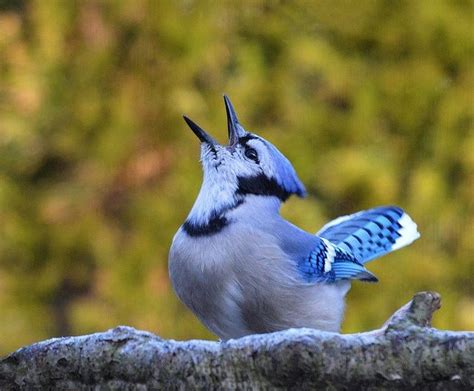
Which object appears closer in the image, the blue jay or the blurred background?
the blue jay

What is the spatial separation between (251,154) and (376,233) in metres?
0.35

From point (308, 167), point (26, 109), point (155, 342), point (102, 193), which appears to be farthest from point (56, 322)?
point (155, 342)

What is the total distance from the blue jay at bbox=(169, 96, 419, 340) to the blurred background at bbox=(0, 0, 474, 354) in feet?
3.31

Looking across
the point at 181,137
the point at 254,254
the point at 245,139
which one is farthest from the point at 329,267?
the point at 181,137

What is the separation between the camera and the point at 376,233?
6.58 ft

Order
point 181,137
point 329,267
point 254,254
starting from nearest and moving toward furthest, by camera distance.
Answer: point 254,254 → point 329,267 → point 181,137

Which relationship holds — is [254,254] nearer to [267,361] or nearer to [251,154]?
[251,154]

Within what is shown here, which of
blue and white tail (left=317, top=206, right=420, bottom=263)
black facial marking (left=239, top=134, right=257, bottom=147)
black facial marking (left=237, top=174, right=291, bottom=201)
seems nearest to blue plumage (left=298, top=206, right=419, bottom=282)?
blue and white tail (left=317, top=206, right=420, bottom=263)

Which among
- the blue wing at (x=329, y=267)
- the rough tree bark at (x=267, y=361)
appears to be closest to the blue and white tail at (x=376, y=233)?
the blue wing at (x=329, y=267)

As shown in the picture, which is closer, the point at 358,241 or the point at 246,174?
the point at 246,174

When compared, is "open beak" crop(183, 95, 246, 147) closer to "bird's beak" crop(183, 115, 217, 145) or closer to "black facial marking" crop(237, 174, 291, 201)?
"bird's beak" crop(183, 115, 217, 145)

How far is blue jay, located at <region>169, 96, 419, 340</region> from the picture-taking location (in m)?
1.65

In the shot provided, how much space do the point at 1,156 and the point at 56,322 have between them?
22.2 inches

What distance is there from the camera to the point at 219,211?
1769mm
